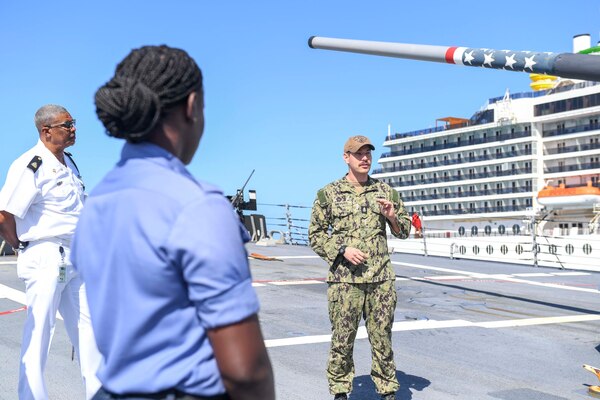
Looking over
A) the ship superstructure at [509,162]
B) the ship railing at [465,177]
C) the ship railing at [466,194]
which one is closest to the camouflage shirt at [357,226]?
the ship superstructure at [509,162]

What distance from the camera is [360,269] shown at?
15.2 feet

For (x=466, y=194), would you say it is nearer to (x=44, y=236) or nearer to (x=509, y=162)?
(x=509, y=162)

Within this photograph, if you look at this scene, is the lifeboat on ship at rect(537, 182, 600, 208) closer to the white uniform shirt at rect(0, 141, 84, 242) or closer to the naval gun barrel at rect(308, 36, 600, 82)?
the naval gun barrel at rect(308, 36, 600, 82)

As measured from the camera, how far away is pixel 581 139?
197 ft

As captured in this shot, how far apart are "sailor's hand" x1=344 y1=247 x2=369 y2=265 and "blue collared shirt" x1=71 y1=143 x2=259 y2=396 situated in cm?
301

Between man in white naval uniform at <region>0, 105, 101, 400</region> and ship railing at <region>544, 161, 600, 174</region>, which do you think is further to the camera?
ship railing at <region>544, 161, 600, 174</region>

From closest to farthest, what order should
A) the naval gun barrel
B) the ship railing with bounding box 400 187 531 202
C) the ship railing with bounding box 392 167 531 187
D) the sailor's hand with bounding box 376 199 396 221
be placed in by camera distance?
1. the sailor's hand with bounding box 376 199 396 221
2. the naval gun barrel
3. the ship railing with bounding box 400 187 531 202
4. the ship railing with bounding box 392 167 531 187

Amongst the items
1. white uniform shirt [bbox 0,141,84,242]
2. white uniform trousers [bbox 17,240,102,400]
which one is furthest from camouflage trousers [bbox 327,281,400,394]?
white uniform shirt [bbox 0,141,84,242]

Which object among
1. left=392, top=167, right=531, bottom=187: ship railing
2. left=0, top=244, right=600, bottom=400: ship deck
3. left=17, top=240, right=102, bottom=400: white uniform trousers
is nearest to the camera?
left=17, top=240, right=102, bottom=400: white uniform trousers

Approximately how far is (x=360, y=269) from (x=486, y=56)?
10.9 feet

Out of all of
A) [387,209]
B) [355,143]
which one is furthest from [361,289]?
[355,143]

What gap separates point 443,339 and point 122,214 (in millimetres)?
6049

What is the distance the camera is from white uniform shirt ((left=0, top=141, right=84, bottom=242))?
3.88 m

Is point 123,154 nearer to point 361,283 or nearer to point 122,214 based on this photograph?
point 122,214
